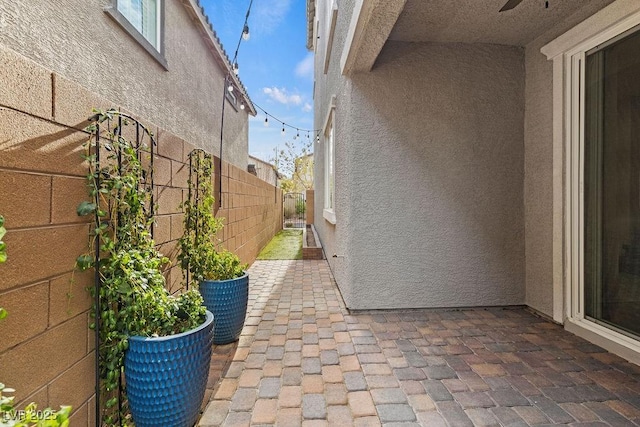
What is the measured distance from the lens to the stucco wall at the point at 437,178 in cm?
392

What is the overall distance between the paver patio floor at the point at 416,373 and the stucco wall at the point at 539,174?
45 centimetres

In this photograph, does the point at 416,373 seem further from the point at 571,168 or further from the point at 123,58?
the point at 123,58

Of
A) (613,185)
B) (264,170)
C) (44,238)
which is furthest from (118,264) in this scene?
(264,170)

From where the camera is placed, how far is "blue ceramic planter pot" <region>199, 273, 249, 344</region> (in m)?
2.96

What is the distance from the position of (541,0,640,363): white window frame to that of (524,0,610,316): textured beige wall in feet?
0.54

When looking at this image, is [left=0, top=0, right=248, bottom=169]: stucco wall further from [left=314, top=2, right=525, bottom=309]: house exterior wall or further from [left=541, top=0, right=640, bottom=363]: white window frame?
[left=541, top=0, right=640, bottom=363]: white window frame

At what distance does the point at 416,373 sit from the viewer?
2578 mm

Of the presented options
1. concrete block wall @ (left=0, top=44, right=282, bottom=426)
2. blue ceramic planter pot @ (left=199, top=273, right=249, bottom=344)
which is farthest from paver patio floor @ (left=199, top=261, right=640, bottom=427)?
concrete block wall @ (left=0, top=44, right=282, bottom=426)

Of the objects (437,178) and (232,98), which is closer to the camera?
(437,178)

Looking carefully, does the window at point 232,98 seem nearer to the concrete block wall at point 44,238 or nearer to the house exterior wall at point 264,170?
the house exterior wall at point 264,170

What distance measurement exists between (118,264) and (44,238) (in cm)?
37

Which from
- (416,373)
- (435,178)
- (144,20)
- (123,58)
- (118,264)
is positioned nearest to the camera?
(118,264)

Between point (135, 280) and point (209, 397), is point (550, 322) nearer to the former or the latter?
point (209, 397)

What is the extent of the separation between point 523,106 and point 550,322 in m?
2.63
